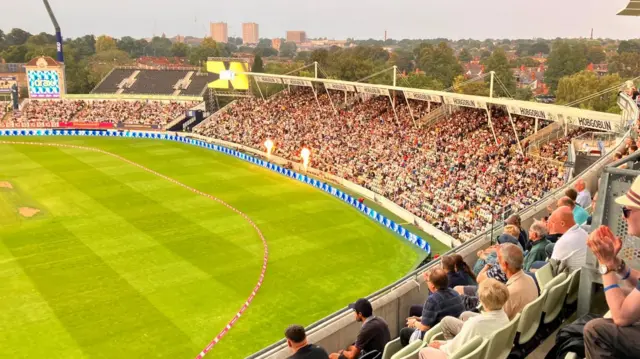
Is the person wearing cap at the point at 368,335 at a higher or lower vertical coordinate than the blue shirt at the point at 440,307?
lower

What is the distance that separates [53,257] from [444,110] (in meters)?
29.5

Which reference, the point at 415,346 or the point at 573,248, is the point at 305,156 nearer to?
the point at 573,248

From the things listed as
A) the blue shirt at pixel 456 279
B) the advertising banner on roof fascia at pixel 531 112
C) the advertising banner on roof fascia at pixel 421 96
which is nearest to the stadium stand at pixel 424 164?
the blue shirt at pixel 456 279

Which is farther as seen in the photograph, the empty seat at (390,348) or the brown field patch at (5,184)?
the brown field patch at (5,184)

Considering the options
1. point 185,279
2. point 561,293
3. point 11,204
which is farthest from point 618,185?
point 11,204

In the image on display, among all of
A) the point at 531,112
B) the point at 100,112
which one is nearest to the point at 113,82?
the point at 100,112

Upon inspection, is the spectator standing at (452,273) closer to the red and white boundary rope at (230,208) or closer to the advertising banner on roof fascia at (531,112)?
the red and white boundary rope at (230,208)

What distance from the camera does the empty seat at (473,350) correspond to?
208 inches

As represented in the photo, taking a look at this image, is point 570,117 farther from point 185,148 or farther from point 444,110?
point 185,148

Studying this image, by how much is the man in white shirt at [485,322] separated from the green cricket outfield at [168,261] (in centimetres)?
1315

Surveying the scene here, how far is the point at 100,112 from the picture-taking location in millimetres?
68688

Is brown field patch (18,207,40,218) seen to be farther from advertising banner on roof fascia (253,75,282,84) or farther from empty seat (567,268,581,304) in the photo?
empty seat (567,268,581,304)

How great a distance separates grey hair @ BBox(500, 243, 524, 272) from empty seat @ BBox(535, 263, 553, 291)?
960 millimetres

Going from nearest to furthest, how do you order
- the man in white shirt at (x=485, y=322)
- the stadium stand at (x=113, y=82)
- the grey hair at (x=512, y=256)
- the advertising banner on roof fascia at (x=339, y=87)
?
the man in white shirt at (x=485, y=322)
the grey hair at (x=512, y=256)
the advertising banner on roof fascia at (x=339, y=87)
the stadium stand at (x=113, y=82)
